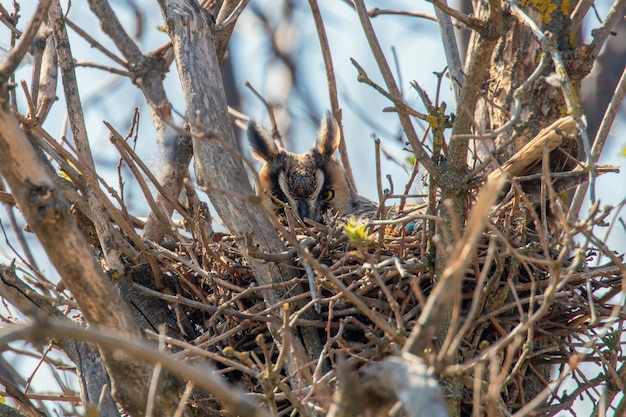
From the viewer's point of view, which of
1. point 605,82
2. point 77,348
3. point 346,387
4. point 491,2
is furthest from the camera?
point 605,82

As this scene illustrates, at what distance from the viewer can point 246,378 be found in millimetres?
2873

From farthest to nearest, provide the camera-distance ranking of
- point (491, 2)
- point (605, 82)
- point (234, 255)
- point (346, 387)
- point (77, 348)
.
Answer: point (605, 82) < point (234, 255) < point (77, 348) < point (491, 2) < point (346, 387)

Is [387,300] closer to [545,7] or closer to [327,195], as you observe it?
[327,195]

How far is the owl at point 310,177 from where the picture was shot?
386cm

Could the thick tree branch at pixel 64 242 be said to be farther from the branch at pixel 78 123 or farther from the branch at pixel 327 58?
the branch at pixel 327 58

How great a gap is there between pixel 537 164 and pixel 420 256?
0.54 m

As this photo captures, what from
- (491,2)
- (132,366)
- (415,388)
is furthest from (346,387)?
(491,2)

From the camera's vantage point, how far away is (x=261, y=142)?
4113 millimetres

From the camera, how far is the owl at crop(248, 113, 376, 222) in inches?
152

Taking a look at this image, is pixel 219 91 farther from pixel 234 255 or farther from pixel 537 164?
pixel 537 164

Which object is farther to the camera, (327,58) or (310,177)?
(310,177)

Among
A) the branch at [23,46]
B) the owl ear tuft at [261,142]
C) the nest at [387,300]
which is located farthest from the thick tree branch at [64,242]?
the owl ear tuft at [261,142]

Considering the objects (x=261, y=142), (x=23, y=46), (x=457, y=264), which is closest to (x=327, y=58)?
(x=261, y=142)

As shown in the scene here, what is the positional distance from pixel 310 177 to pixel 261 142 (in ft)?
1.24
